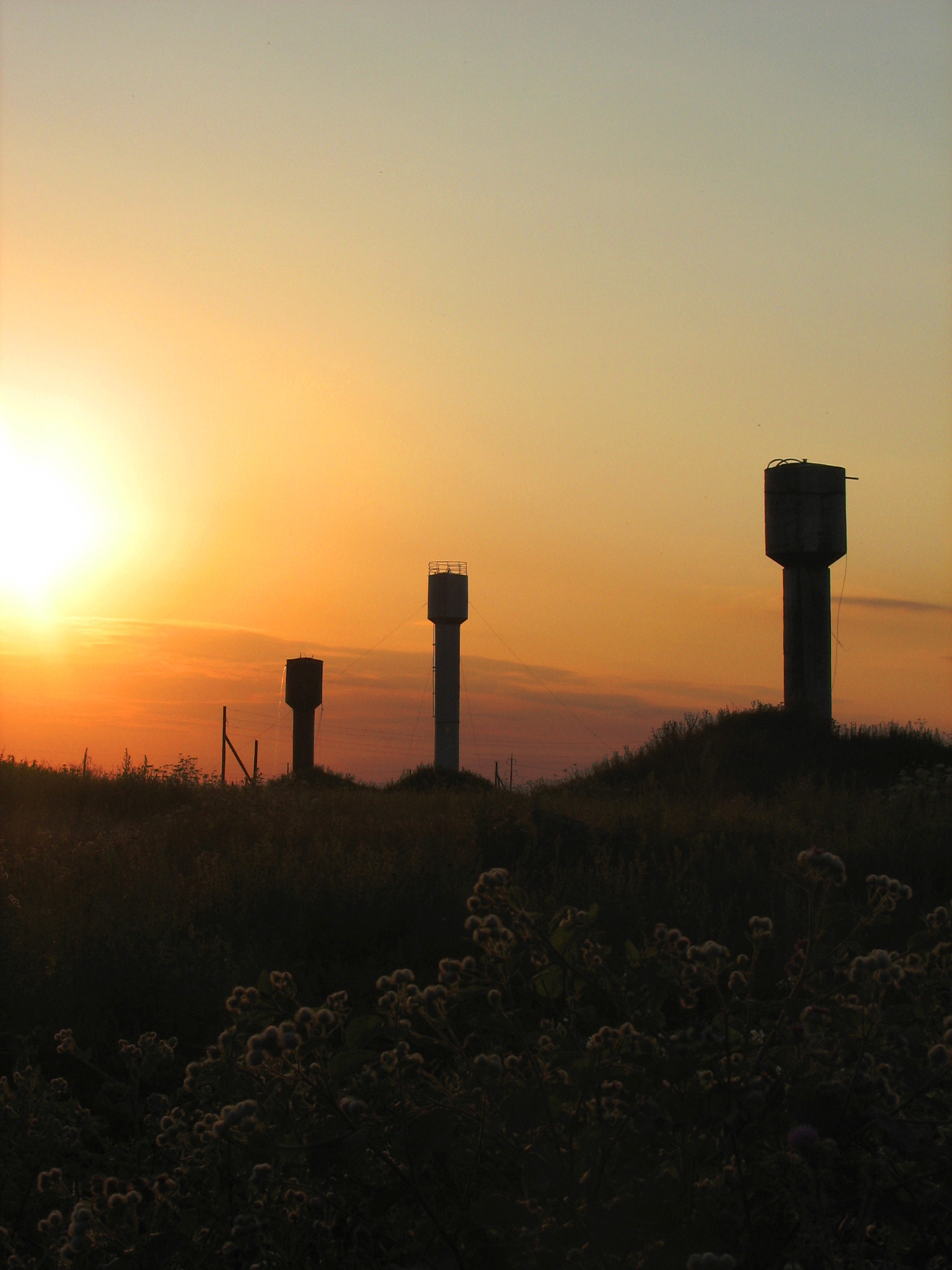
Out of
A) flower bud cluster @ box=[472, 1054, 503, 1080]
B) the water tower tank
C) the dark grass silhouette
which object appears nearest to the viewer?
flower bud cluster @ box=[472, 1054, 503, 1080]

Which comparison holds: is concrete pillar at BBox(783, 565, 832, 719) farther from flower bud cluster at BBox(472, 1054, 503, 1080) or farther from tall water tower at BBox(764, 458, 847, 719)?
flower bud cluster at BBox(472, 1054, 503, 1080)

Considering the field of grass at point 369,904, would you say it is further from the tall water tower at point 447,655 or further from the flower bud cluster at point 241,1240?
the tall water tower at point 447,655

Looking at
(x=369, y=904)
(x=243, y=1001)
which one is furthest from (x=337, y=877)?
(x=243, y=1001)

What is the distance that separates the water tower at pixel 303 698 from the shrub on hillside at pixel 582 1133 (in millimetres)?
30979

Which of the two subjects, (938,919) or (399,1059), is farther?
(938,919)

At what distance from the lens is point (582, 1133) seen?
8.16 feet

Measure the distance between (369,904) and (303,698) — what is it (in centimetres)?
2726

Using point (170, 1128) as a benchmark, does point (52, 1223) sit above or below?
below

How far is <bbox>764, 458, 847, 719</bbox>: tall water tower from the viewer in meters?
22.4

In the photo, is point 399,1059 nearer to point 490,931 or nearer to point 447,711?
point 490,931

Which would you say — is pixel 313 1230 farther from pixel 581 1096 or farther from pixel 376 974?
pixel 376 974

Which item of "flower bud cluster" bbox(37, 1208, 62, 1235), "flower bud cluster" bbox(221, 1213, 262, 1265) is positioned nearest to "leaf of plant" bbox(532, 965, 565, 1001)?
"flower bud cluster" bbox(221, 1213, 262, 1265)

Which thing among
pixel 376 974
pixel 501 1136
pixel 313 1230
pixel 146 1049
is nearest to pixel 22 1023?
pixel 376 974

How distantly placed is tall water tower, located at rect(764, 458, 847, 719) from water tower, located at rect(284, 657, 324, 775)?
53.1ft
